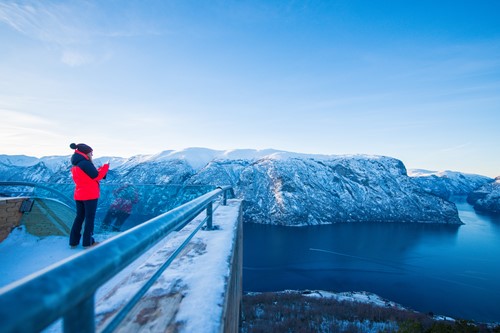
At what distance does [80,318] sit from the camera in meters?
0.74

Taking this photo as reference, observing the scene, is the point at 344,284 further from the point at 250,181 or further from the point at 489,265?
the point at 250,181

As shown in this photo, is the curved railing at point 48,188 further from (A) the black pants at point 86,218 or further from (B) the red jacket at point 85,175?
(B) the red jacket at point 85,175

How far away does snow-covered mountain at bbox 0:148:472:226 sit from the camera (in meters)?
129

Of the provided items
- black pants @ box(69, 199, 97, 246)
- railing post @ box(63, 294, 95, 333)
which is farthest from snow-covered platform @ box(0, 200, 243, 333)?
black pants @ box(69, 199, 97, 246)

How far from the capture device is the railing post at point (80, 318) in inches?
28.8

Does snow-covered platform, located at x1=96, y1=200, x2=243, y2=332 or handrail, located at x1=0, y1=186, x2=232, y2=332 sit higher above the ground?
handrail, located at x1=0, y1=186, x2=232, y2=332

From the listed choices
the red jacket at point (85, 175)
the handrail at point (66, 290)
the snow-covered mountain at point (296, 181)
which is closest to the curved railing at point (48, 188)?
the red jacket at point (85, 175)

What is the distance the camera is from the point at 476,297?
4853 centimetres

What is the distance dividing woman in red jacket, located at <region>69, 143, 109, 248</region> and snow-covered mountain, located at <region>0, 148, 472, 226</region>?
111 m

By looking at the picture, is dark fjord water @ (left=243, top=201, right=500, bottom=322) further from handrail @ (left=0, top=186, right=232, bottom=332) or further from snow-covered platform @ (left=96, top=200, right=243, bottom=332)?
handrail @ (left=0, top=186, right=232, bottom=332)

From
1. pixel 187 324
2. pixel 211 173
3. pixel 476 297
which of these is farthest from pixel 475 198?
pixel 187 324

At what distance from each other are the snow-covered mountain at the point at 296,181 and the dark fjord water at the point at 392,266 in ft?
109

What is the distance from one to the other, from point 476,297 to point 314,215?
253 ft

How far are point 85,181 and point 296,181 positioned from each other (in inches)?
6085
